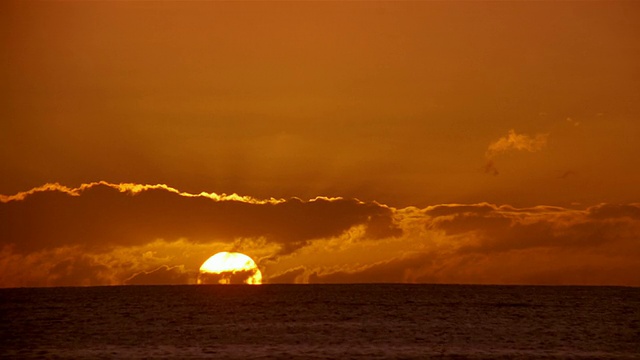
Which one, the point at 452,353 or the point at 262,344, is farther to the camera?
the point at 262,344

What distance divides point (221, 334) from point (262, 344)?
12054 millimetres

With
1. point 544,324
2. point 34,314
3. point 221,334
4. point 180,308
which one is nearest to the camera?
point 221,334

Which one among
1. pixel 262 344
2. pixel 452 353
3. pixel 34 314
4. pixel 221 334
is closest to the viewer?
pixel 452 353

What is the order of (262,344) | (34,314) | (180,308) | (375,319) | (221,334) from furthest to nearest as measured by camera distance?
(180,308) → (34,314) → (375,319) → (221,334) → (262,344)

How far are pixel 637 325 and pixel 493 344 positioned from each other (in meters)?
39.1

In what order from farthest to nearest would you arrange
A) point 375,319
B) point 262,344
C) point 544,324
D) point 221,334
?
point 375,319 → point 544,324 → point 221,334 → point 262,344

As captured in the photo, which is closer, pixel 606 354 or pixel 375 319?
pixel 606 354

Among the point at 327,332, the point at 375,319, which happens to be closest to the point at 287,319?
the point at 375,319

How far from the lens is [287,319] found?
119 m

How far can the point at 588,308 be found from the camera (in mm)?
160750

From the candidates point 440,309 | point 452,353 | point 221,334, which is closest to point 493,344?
point 452,353

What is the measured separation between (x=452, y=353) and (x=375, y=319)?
44987mm

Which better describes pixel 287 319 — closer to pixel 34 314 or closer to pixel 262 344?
pixel 262 344

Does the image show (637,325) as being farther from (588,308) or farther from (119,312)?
(119,312)
